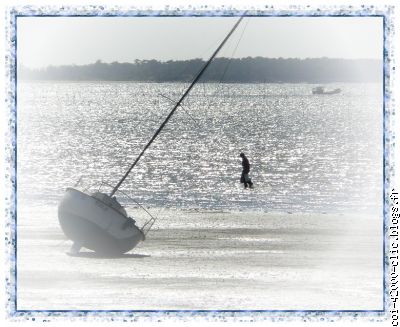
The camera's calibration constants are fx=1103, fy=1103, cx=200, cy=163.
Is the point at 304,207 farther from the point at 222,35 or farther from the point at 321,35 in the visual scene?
the point at 222,35

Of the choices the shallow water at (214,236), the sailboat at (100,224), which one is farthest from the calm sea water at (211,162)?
the sailboat at (100,224)

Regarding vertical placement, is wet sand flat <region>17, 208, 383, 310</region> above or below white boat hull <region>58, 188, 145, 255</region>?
below

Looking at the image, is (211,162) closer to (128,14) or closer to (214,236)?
(214,236)

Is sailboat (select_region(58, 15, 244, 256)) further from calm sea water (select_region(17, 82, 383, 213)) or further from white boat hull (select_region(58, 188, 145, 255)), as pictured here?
calm sea water (select_region(17, 82, 383, 213))

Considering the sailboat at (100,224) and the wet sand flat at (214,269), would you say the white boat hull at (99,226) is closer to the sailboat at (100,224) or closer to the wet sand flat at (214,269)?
the sailboat at (100,224)

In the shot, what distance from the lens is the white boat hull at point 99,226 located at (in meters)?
35.1

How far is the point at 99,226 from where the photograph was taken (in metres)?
35.2

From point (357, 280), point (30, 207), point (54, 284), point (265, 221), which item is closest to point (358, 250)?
point (357, 280)

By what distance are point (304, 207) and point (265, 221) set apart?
11.4 m

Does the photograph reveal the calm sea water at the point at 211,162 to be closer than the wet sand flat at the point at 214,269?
No

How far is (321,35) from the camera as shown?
40750mm

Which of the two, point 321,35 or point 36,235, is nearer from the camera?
point 36,235

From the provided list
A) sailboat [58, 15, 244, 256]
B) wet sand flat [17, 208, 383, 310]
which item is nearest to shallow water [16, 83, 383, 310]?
wet sand flat [17, 208, 383, 310]

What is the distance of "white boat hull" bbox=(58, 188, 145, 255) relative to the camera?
35.1 metres
